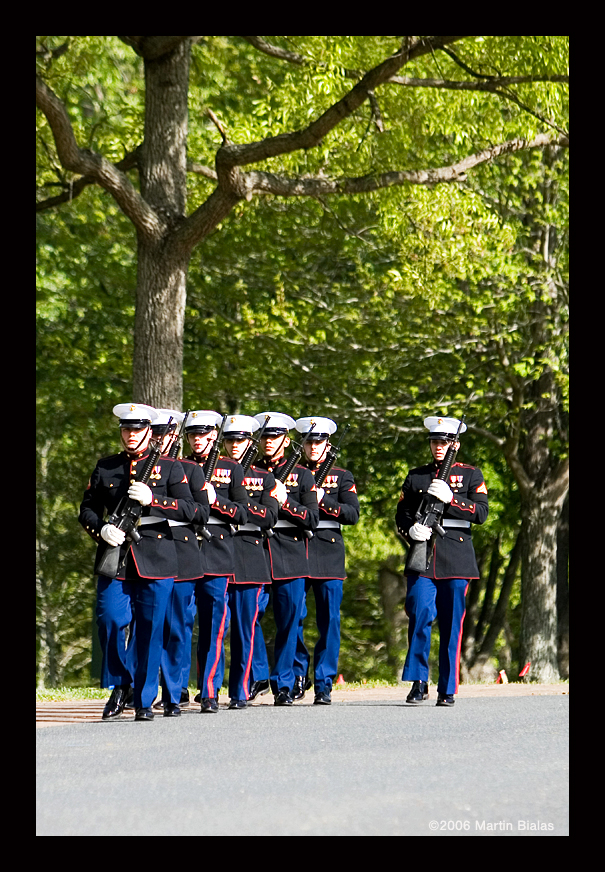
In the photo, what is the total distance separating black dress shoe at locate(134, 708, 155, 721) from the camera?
996 cm

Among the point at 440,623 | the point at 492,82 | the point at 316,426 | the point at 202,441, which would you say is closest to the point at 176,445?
the point at 202,441

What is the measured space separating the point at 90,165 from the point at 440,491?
4736 mm

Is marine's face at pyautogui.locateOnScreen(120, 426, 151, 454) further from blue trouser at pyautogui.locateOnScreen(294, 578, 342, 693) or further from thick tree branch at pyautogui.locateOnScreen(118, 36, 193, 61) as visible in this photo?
thick tree branch at pyautogui.locateOnScreen(118, 36, 193, 61)

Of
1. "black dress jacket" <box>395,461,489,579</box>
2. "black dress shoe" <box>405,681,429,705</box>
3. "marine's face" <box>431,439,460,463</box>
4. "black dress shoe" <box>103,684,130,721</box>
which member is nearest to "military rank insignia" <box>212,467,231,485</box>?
"black dress jacket" <box>395,461,489,579</box>

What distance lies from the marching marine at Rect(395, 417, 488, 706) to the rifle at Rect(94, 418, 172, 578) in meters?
2.27

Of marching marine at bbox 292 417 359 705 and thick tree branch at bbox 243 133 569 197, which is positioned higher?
thick tree branch at bbox 243 133 569 197

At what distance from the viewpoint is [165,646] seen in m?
10.6

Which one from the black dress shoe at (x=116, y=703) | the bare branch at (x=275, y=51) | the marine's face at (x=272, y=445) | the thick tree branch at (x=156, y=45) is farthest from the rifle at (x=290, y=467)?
the bare branch at (x=275, y=51)

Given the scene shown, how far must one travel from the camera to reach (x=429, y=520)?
440 inches

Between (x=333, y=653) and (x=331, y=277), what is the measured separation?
412 inches

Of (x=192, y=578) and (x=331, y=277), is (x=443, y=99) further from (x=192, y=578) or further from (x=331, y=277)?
(x=192, y=578)

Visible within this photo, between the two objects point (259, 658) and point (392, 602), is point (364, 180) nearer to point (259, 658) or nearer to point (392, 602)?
point (259, 658)

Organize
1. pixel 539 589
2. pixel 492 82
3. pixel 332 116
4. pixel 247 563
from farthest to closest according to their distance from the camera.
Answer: pixel 539 589 → pixel 492 82 → pixel 332 116 → pixel 247 563
